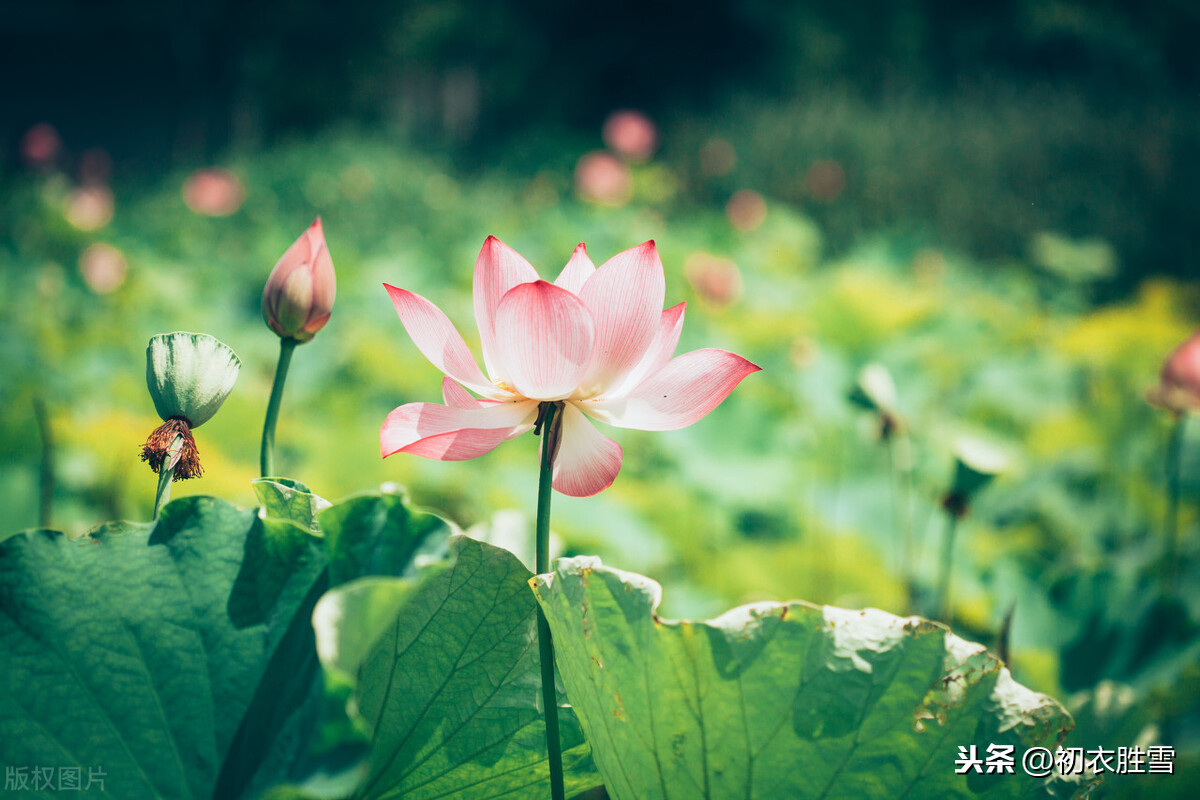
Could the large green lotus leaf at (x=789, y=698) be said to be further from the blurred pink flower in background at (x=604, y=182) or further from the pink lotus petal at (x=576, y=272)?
the blurred pink flower in background at (x=604, y=182)

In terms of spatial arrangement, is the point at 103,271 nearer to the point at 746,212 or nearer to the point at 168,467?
the point at 168,467

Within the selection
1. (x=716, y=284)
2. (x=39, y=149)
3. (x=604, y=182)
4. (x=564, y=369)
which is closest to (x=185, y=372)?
(x=564, y=369)

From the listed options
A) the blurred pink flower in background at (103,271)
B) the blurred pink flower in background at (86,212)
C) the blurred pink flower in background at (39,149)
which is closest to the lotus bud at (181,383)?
the blurred pink flower in background at (103,271)

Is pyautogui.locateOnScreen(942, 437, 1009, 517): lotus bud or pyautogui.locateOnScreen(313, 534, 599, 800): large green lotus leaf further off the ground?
pyautogui.locateOnScreen(942, 437, 1009, 517): lotus bud

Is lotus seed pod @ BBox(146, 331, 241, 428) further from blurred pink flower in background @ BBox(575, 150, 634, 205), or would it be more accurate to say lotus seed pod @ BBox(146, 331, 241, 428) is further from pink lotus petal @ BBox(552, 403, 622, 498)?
blurred pink flower in background @ BBox(575, 150, 634, 205)

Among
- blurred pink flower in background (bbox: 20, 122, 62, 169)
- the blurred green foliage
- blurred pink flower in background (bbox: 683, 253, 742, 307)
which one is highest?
blurred pink flower in background (bbox: 20, 122, 62, 169)

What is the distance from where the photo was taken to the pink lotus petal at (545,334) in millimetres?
218

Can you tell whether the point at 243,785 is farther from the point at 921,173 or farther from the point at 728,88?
the point at 728,88

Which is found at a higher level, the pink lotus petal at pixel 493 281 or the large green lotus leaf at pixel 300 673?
the pink lotus petal at pixel 493 281

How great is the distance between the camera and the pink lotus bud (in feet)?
0.82

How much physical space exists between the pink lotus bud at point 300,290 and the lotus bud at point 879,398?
0.40m

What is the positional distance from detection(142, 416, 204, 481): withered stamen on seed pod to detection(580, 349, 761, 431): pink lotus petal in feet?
0.42

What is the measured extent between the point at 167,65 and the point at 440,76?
233 centimetres

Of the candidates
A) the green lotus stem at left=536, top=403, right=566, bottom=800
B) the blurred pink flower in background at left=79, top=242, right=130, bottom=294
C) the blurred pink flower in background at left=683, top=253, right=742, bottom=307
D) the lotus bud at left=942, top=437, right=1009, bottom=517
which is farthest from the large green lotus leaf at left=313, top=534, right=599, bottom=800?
the blurred pink flower in background at left=79, top=242, right=130, bottom=294
